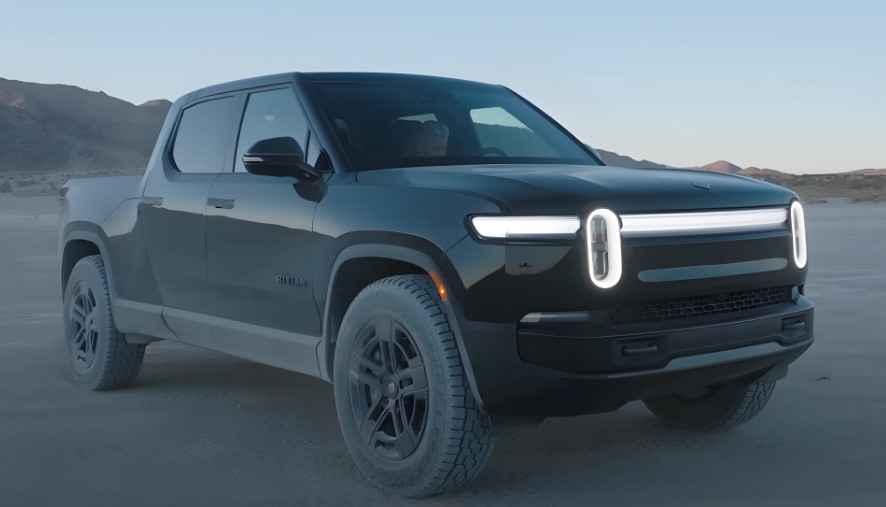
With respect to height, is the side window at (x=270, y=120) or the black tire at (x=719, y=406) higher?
the side window at (x=270, y=120)

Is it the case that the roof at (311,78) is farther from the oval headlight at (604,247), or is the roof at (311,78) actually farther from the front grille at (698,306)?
the front grille at (698,306)

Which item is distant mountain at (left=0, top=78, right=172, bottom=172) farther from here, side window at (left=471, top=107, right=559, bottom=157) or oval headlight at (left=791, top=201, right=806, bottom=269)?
oval headlight at (left=791, top=201, right=806, bottom=269)

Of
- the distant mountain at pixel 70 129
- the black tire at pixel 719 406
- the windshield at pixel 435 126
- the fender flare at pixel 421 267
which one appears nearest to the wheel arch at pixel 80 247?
the windshield at pixel 435 126

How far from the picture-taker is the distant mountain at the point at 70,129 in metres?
125

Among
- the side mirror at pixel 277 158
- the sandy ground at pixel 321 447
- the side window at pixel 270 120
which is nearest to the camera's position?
the sandy ground at pixel 321 447

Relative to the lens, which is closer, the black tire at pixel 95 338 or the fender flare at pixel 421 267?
the fender flare at pixel 421 267

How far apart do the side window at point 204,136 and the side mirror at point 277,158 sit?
3.38 feet

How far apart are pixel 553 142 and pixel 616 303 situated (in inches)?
81.5

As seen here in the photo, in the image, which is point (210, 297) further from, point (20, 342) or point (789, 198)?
point (20, 342)

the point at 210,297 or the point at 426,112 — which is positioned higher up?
the point at 426,112

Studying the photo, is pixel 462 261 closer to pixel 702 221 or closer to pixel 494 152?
pixel 702 221

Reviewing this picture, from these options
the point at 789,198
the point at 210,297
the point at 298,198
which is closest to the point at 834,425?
the point at 789,198

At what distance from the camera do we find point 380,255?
4.36m

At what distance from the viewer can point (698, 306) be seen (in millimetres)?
4188
